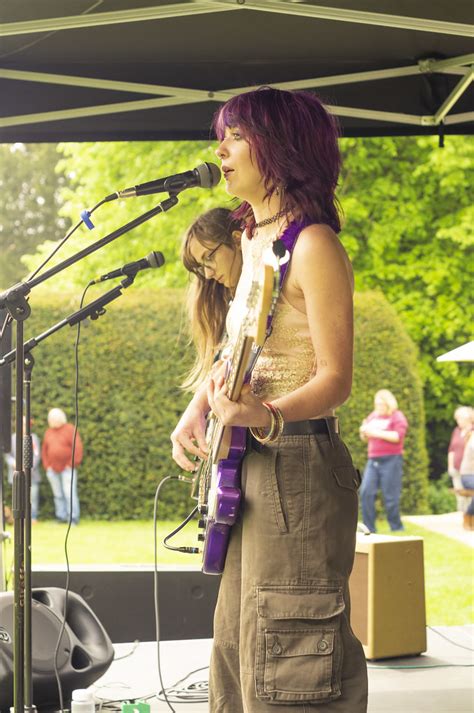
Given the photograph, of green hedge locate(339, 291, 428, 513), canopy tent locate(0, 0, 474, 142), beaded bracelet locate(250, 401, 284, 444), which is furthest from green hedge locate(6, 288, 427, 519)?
beaded bracelet locate(250, 401, 284, 444)

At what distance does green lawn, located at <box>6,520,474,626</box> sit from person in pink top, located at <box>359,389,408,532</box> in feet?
1.71

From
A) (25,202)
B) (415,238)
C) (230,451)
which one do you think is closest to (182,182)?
(230,451)

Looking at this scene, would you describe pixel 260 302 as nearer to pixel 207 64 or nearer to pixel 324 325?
pixel 324 325

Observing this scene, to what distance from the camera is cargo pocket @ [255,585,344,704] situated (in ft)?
6.43

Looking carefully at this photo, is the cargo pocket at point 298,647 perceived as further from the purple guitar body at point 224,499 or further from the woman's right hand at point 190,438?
the woman's right hand at point 190,438

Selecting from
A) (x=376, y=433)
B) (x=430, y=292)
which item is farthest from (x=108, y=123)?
(x=430, y=292)

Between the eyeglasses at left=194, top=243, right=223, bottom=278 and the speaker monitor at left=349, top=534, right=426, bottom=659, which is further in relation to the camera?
the speaker monitor at left=349, top=534, right=426, bottom=659

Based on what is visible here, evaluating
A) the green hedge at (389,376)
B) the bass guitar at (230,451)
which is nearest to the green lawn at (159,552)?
the green hedge at (389,376)

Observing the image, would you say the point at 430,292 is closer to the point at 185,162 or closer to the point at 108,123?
the point at 185,162

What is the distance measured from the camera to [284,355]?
2.09 m

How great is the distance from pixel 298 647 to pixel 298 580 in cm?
13

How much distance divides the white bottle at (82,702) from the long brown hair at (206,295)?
1208 mm

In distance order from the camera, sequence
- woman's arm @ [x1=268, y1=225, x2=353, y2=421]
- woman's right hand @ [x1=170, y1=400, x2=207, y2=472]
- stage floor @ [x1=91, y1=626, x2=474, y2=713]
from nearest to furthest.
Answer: woman's arm @ [x1=268, y1=225, x2=353, y2=421] → woman's right hand @ [x1=170, y1=400, x2=207, y2=472] → stage floor @ [x1=91, y1=626, x2=474, y2=713]

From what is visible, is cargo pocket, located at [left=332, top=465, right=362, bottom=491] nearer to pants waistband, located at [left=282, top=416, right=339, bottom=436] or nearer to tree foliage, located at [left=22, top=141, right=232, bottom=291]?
pants waistband, located at [left=282, top=416, right=339, bottom=436]
